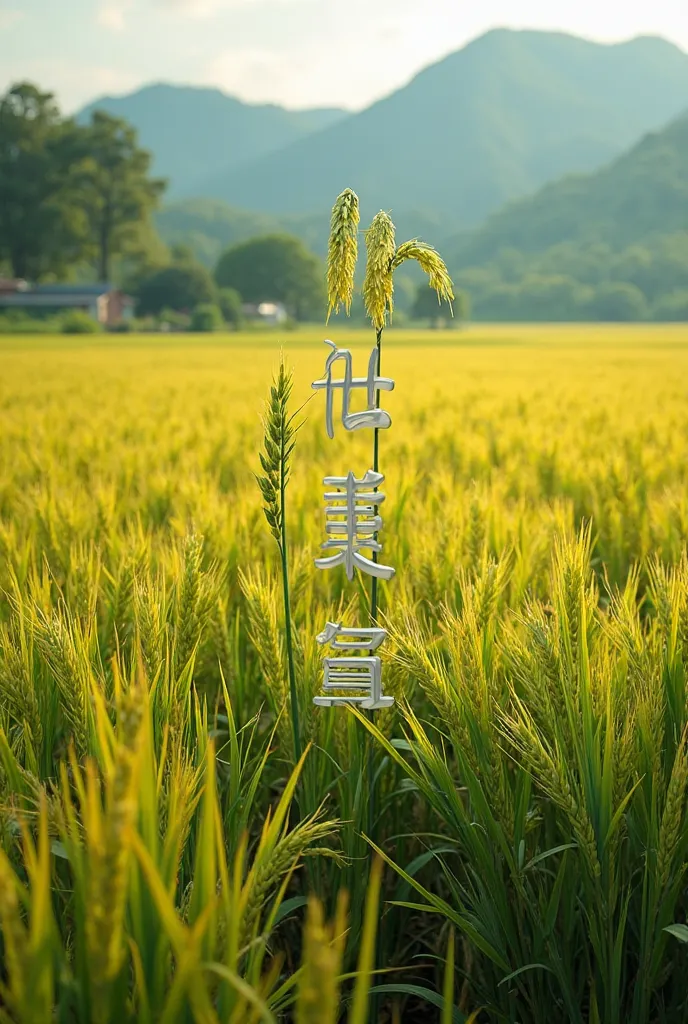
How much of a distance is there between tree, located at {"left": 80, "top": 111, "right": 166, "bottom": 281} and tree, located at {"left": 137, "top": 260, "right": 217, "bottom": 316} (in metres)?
4.70

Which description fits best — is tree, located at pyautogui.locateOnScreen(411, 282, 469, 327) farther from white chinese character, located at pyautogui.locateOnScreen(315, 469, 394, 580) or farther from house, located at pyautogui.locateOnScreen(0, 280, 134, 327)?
white chinese character, located at pyautogui.locateOnScreen(315, 469, 394, 580)

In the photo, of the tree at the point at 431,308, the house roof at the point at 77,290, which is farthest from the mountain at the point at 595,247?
the house roof at the point at 77,290

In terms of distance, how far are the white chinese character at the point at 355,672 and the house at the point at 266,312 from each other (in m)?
78.2

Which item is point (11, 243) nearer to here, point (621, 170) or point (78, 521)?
point (78, 521)

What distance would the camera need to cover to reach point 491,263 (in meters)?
124

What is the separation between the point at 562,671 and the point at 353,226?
2.38ft

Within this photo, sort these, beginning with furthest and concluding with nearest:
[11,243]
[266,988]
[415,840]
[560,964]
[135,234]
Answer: [135,234] → [11,243] → [415,840] → [560,964] → [266,988]

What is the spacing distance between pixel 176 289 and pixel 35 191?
12.9 m

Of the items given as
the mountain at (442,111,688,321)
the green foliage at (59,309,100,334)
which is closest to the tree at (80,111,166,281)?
the green foliage at (59,309,100,334)

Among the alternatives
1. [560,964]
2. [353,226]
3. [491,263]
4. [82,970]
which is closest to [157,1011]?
[82,970]

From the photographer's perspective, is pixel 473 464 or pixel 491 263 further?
pixel 491 263

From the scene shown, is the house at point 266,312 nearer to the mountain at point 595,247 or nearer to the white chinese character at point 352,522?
the mountain at point 595,247

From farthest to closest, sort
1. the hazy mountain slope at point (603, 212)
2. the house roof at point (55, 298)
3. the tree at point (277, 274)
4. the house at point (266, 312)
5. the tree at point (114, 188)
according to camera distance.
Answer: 1. the hazy mountain slope at point (603, 212)
2. the house at point (266, 312)
3. the tree at point (277, 274)
4. the tree at point (114, 188)
5. the house roof at point (55, 298)

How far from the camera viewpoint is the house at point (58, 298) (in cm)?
6425
